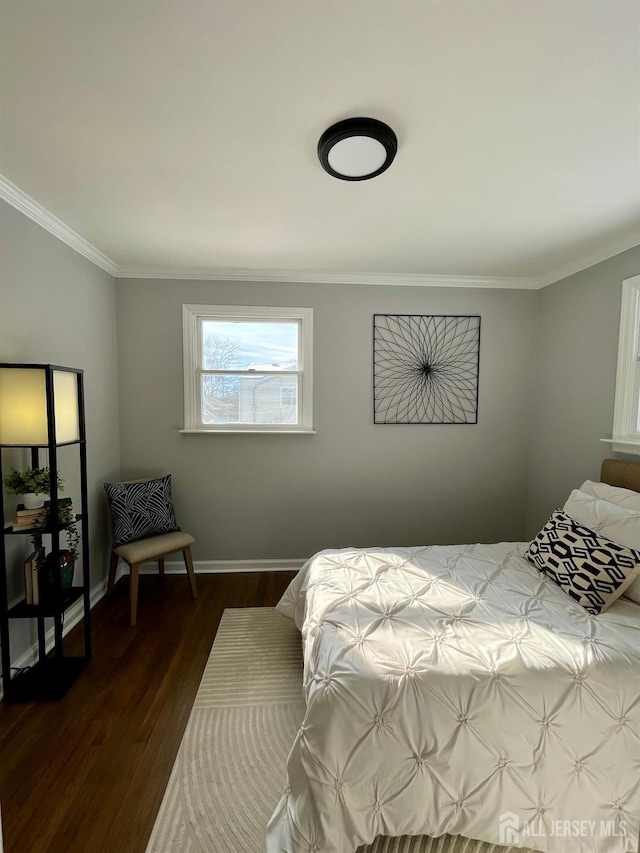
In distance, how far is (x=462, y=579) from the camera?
183 centimetres

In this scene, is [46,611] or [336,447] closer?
[46,611]

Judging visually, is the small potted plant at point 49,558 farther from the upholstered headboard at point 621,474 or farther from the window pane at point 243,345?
the upholstered headboard at point 621,474

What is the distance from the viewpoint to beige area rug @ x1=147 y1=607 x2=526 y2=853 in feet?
3.96

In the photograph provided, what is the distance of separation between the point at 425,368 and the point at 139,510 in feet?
8.49

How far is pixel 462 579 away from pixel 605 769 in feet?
2.54

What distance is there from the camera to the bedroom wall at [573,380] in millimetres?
2469

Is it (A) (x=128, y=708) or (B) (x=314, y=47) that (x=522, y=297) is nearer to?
(B) (x=314, y=47)

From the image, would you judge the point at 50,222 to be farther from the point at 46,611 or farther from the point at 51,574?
the point at 46,611

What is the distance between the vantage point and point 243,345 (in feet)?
10.1

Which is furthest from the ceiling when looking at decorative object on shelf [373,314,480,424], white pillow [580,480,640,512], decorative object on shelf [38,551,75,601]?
decorative object on shelf [38,551,75,601]

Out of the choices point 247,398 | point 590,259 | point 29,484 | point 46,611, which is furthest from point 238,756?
point 590,259

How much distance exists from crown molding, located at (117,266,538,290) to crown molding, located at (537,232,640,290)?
0.46 ft

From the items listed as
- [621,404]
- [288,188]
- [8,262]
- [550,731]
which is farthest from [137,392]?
[621,404]

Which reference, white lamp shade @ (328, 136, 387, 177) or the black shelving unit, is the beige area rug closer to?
the black shelving unit
